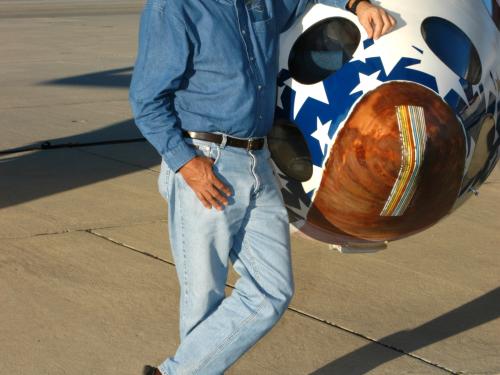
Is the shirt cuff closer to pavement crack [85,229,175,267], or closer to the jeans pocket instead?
the jeans pocket

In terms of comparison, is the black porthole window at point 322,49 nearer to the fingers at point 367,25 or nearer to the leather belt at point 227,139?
the fingers at point 367,25

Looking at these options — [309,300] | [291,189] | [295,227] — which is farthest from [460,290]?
[291,189]

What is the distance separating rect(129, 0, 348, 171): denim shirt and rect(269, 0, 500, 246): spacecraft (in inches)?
8.0

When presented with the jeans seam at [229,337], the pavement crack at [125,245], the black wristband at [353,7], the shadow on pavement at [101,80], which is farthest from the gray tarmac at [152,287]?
the shadow on pavement at [101,80]

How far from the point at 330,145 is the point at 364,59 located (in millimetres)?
302

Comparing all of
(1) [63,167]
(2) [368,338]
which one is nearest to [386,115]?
(2) [368,338]

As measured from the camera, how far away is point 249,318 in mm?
3461

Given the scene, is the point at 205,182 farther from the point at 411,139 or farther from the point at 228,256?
the point at 411,139

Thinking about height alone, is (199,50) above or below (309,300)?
above

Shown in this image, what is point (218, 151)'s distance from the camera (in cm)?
335

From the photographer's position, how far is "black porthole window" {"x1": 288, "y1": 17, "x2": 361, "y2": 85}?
351 cm

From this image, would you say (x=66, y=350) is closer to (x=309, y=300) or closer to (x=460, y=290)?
(x=309, y=300)

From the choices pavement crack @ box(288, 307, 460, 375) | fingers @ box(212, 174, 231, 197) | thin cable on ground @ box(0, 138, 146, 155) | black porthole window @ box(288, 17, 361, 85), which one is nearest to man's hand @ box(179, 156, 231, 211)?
fingers @ box(212, 174, 231, 197)

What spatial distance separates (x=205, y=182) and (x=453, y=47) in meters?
0.99
